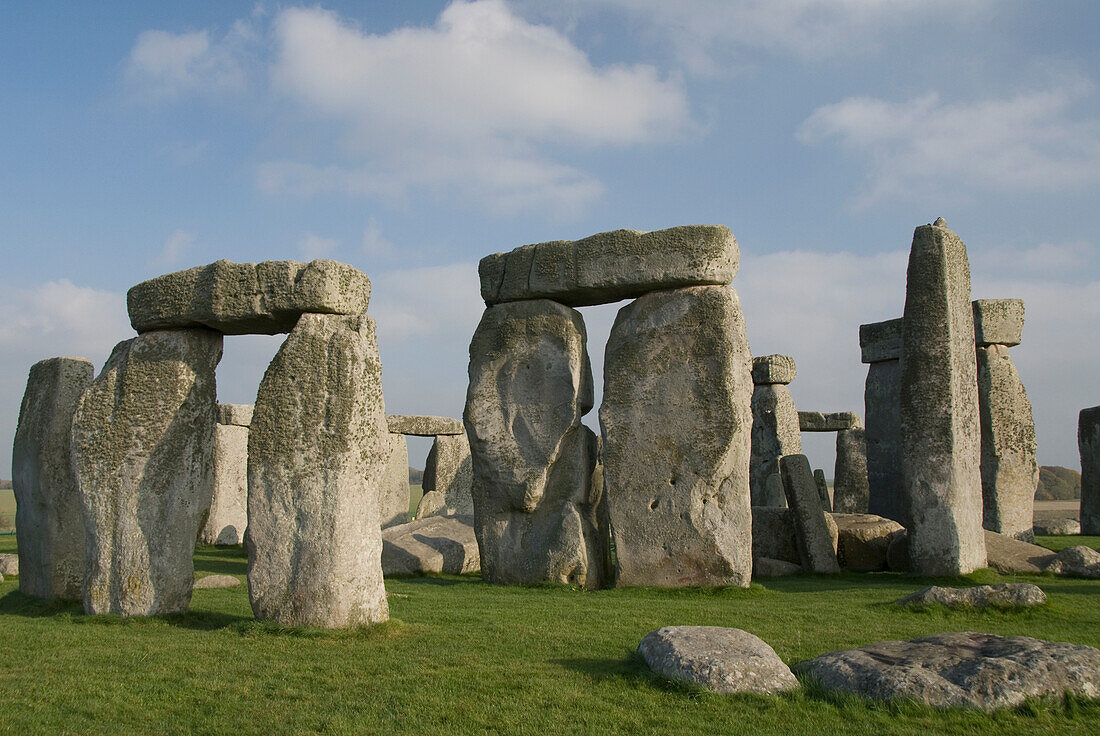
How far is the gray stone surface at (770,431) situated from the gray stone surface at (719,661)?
488 inches

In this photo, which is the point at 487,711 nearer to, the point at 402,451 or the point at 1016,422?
the point at 1016,422

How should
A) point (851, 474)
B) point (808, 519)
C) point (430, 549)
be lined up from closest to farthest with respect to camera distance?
point (808, 519)
point (430, 549)
point (851, 474)

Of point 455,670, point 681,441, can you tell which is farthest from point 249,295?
point 681,441

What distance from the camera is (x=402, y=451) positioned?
2222 cm

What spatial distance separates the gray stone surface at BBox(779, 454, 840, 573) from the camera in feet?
40.1

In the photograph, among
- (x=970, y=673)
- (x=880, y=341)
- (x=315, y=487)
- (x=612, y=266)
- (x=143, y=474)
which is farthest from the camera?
(x=880, y=341)

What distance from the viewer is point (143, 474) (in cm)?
786

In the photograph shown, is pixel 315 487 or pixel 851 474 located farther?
pixel 851 474

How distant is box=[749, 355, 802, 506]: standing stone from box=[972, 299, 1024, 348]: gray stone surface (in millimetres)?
3842

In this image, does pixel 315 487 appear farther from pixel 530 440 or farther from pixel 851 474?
pixel 851 474

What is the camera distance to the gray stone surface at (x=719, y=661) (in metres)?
5.24

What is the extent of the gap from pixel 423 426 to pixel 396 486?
5.39 ft

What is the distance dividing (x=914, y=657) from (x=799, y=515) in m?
7.29

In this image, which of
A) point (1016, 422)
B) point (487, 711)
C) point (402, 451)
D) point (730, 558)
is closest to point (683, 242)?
point (730, 558)
